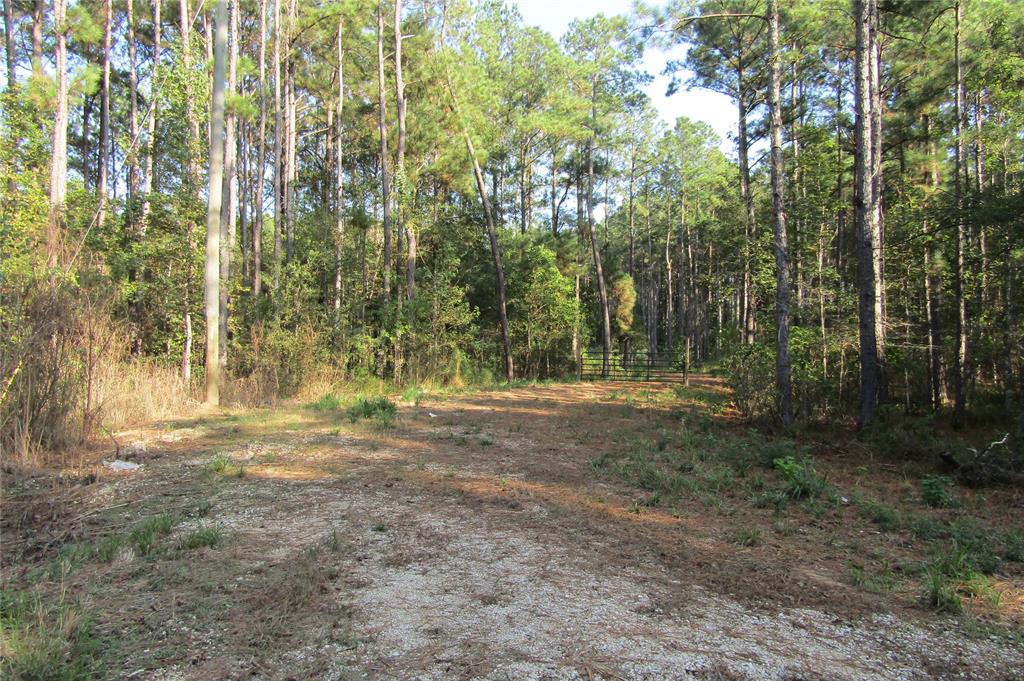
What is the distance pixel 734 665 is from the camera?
2480 millimetres

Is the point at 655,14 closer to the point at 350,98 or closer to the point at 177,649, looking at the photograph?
the point at 177,649

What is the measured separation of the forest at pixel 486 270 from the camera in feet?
17.7

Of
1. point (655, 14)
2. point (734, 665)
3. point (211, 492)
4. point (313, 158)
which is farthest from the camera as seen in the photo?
point (313, 158)

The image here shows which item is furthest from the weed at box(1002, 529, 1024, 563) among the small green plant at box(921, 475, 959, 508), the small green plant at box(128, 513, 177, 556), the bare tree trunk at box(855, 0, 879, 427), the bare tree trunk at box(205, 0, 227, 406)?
the bare tree trunk at box(205, 0, 227, 406)

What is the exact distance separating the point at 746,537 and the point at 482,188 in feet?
56.4

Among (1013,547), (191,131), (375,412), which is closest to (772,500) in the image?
(1013,547)

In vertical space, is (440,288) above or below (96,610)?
above

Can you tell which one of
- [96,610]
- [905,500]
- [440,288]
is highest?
[440,288]

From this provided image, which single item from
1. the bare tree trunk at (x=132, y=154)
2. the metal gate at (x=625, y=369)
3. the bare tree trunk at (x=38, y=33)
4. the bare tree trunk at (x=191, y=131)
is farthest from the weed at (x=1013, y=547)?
the bare tree trunk at (x=38, y=33)

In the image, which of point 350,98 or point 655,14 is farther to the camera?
point 350,98

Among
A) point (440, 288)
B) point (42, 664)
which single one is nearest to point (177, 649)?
point (42, 664)

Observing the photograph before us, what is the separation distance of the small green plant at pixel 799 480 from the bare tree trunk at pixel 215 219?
10.0m

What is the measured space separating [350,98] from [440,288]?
11382 mm

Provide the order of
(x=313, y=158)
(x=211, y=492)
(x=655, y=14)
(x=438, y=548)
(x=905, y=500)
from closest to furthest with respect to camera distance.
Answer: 1. (x=438, y=548)
2. (x=211, y=492)
3. (x=905, y=500)
4. (x=655, y=14)
5. (x=313, y=158)
